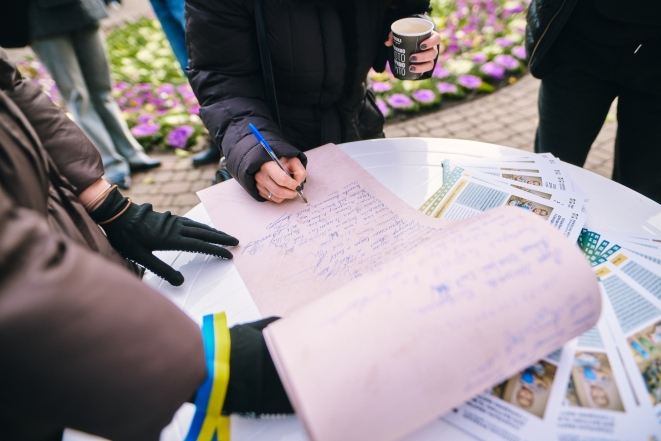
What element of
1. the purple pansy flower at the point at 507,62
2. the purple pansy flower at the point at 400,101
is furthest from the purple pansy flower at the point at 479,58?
the purple pansy flower at the point at 400,101

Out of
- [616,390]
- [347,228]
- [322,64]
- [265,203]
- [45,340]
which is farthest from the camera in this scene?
[322,64]

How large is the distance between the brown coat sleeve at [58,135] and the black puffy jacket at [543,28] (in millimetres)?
1712

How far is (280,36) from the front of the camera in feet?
4.10

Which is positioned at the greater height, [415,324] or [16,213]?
[16,213]

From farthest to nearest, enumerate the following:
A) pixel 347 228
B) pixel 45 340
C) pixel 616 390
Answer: pixel 347 228, pixel 616 390, pixel 45 340

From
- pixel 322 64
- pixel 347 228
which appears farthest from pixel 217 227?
pixel 322 64

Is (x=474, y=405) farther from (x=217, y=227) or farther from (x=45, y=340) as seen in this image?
(x=217, y=227)

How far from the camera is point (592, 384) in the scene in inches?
27.1

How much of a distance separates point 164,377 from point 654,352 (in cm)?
90

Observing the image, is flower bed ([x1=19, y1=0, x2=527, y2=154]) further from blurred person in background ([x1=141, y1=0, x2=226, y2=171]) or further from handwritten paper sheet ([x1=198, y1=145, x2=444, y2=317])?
handwritten paper sheet ([x1=198, y1=145, x2=444, y2=317])

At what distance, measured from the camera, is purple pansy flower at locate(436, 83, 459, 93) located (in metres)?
3.53

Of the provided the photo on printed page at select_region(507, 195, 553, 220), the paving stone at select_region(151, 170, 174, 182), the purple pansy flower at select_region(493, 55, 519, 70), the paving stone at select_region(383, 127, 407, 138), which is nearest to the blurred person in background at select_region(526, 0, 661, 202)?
the photo on printed page at select_region(507, 195, 553, 220)

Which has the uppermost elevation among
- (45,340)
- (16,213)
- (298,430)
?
(16,213)

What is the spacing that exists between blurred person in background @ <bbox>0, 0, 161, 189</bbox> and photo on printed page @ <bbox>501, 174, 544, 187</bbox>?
9.12 ft
